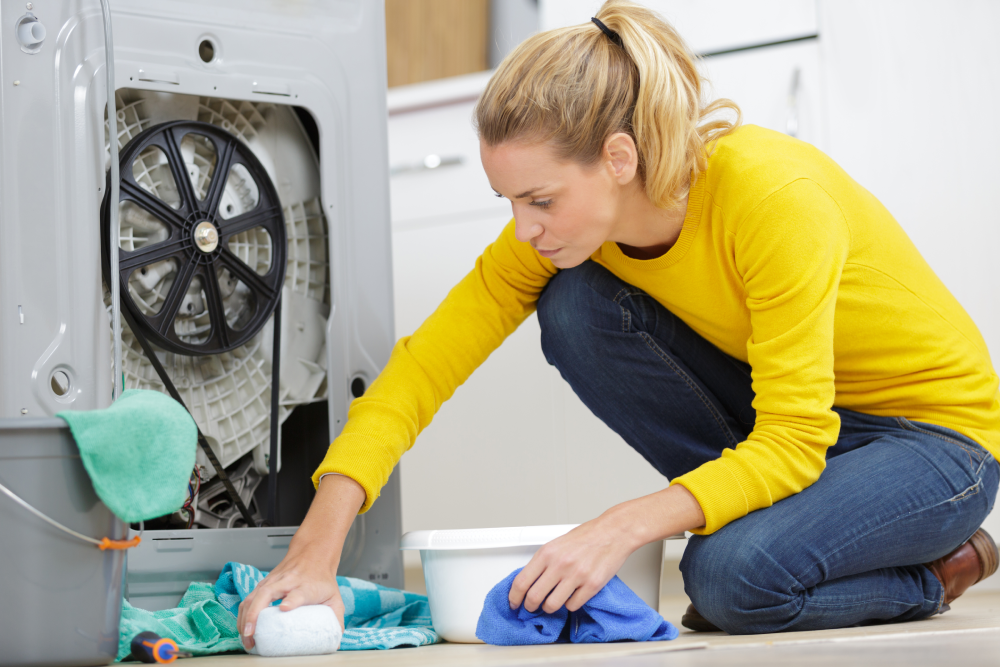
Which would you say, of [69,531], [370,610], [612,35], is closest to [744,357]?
[612,35]

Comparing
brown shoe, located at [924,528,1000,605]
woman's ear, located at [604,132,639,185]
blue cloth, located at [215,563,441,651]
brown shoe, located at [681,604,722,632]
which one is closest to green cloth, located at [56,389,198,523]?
blue cloth, located at [215,563,441,651]

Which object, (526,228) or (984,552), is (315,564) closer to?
(526,228)

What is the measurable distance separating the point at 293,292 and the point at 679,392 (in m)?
0.51

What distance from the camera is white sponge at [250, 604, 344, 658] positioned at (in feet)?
2.73

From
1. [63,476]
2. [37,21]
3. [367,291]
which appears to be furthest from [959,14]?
[63,476]

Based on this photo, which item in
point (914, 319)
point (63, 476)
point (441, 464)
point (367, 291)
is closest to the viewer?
point (63, 476)

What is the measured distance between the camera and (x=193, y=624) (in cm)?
96

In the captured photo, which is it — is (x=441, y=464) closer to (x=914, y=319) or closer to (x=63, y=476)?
(x=914, y=319)

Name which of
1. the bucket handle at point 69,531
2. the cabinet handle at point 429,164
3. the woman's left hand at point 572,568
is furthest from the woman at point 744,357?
the cabinet handle at point 429,164

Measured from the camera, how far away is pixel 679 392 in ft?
3.85

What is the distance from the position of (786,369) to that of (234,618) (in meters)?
0.62

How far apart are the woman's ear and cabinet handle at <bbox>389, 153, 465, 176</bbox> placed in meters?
0.88

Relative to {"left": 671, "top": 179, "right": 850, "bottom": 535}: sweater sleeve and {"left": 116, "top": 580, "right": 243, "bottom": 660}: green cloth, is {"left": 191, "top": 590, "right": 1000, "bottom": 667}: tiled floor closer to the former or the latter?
{"left": 116, "top": 580, "right": 243, "bottom": 660}: green cloth

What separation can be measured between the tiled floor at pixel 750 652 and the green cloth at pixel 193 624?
4 centimetres
